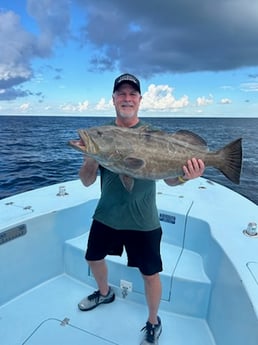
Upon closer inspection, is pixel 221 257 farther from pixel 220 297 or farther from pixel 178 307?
pixel 178 307

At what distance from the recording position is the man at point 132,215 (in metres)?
2.11

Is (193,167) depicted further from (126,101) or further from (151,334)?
(151,334)

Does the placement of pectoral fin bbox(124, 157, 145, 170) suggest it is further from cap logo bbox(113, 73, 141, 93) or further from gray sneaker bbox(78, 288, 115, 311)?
gray sneaker bbox(78, 288, 115, 311)

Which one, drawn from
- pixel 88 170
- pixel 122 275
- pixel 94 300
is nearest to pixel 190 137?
pixel 88 170

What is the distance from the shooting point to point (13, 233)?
256 centimetres

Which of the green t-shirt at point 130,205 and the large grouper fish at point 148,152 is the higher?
the large grouper fish at point 148,152

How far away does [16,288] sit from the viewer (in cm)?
271

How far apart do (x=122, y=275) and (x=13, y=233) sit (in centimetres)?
113

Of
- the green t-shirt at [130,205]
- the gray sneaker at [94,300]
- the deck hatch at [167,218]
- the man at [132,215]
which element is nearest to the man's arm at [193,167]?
the man at [132,215]

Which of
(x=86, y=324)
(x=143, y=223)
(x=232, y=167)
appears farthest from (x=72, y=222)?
(x=232, y=167)

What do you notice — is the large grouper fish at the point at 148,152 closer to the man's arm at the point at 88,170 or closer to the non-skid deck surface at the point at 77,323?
the man's arm at the point at 88,170

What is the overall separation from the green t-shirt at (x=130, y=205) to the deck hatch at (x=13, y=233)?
0.95 m

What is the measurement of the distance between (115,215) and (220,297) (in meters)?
1.07

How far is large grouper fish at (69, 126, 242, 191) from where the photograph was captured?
173 centimetres
